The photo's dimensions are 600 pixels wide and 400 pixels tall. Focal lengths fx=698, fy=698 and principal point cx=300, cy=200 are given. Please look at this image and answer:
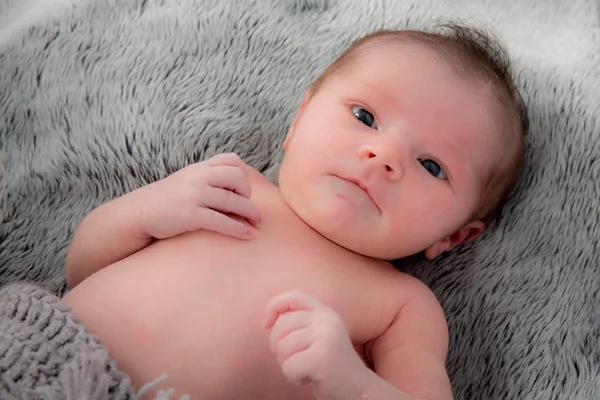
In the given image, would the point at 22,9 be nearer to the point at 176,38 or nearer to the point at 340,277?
the point at 176,38

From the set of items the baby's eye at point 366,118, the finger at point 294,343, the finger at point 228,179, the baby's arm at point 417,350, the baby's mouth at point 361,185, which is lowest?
the baby's arm at point 417,350

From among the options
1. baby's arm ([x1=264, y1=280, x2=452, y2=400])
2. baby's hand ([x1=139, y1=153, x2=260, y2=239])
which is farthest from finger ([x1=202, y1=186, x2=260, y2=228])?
baby's arm ([x1=264, y1=280, x2=452, y2=400])

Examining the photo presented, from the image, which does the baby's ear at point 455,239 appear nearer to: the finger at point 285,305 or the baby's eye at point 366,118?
the baby's eye at point 366,118

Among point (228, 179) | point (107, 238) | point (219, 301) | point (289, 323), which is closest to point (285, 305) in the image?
point (289, 323)

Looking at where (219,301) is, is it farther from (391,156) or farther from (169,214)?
(391,156)

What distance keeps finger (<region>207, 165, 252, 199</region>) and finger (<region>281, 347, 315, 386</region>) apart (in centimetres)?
36

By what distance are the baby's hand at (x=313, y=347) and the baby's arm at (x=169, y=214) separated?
0.24 meters

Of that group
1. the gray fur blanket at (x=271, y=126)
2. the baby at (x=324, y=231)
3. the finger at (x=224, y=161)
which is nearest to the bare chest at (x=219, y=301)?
the baby at (x=324, y=231)

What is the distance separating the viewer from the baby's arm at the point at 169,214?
1113 mm

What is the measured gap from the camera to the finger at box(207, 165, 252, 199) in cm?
112

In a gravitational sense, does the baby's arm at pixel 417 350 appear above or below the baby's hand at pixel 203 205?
below

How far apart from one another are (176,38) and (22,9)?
0.38 m

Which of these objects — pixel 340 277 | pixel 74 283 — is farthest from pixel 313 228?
pixel 74 283

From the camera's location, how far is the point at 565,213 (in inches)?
50.2
